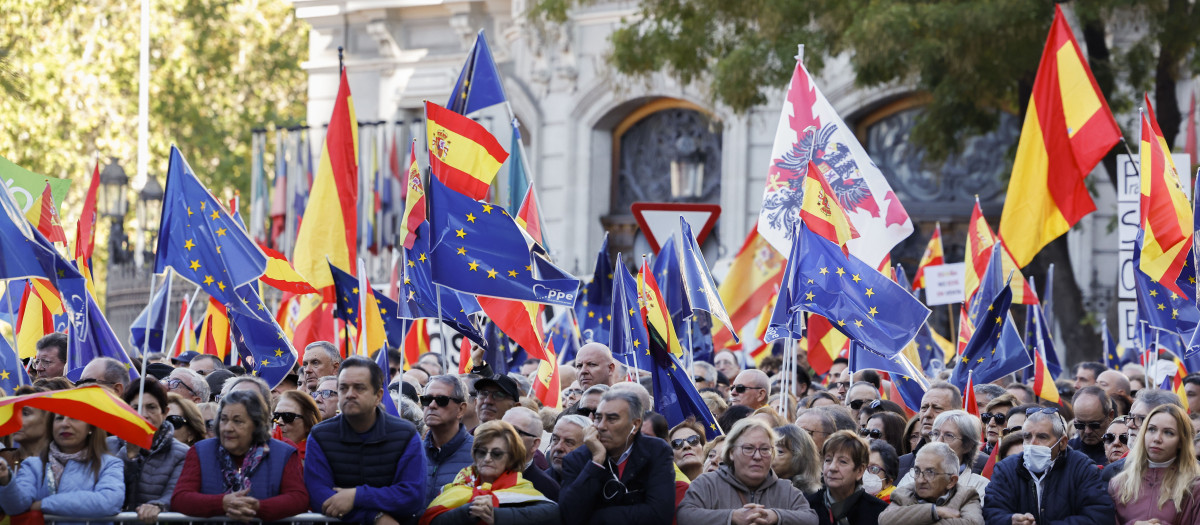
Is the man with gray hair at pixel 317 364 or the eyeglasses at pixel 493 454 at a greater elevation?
the man with gray hair at pixel 317 364

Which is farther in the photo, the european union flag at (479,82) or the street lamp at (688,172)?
the street lamp at (688,172)

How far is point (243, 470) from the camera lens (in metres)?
7.72

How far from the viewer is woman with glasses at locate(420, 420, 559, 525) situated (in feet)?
26.1

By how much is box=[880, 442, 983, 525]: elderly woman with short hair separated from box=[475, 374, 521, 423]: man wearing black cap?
213cm

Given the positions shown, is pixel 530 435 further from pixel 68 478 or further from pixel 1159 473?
pixel 1159 473

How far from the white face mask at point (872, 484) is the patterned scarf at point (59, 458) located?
3.57m

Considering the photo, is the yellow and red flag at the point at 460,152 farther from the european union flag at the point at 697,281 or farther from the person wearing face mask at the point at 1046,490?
the person wearing face mask at the point at 1046,490

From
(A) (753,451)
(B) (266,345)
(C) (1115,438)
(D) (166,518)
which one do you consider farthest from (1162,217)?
(D) (166,518)

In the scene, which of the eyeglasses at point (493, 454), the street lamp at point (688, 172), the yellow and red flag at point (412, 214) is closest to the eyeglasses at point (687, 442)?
the eyeglasses at point (493, 454)

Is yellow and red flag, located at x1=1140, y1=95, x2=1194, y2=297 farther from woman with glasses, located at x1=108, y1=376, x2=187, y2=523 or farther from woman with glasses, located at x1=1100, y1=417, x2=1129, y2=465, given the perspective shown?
woman with glasses, located at x1=108, y1=376, x2=187, y2=523

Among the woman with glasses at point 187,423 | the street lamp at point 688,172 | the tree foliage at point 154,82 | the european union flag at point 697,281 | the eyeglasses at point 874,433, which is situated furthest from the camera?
the tree foliage at point 154,82

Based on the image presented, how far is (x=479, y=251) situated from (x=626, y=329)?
155 centimetres

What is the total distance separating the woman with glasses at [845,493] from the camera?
8.41 metres

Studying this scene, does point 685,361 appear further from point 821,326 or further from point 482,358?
point 821,326
